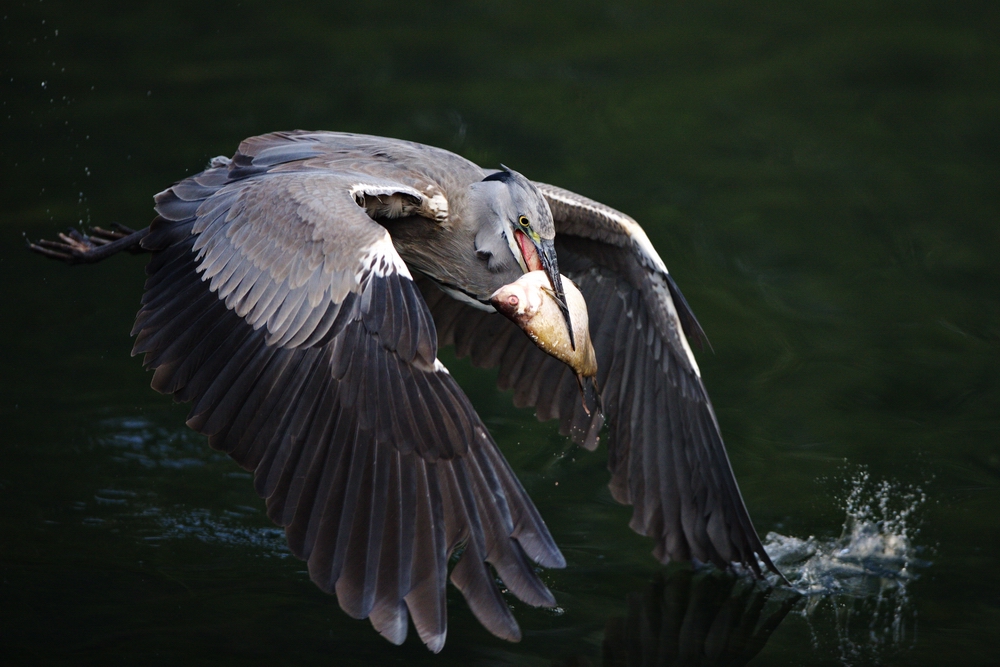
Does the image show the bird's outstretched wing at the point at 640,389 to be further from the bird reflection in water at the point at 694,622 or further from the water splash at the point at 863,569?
the water splash at the point at 863,569

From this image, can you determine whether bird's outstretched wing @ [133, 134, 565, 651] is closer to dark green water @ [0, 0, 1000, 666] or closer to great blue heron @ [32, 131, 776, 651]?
great blue heron @ [32, 131, 776, 651]

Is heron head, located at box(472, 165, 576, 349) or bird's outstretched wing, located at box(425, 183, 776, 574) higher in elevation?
heron head, located at box(472, 165, 576, 349)

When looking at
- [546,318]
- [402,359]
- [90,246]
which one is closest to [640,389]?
[546,318]

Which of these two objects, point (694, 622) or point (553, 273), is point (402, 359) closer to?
point (553, 273)

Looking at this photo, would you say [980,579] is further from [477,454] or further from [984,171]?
[984,171]

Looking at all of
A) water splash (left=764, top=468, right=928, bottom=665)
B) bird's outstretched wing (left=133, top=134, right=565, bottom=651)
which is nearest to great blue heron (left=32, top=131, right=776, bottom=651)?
bird's outstretched wing (left=133, top=134, right=565, bottom=651)

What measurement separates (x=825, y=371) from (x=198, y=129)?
19.9 ft

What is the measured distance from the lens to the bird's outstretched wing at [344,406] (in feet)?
16.5

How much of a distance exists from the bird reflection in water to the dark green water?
1.1 inches

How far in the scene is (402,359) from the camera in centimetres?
530

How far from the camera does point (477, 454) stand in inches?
206

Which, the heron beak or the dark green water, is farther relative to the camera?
the dark green water

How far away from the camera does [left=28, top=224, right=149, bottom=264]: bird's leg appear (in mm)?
7055

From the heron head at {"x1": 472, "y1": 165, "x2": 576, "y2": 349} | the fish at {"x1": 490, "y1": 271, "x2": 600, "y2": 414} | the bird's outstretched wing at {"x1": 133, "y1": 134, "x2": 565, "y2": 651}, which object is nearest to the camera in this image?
the bird's outstretched wing at {"x1": 133, "y1": 134, "x2": 565, "y2": 651}
